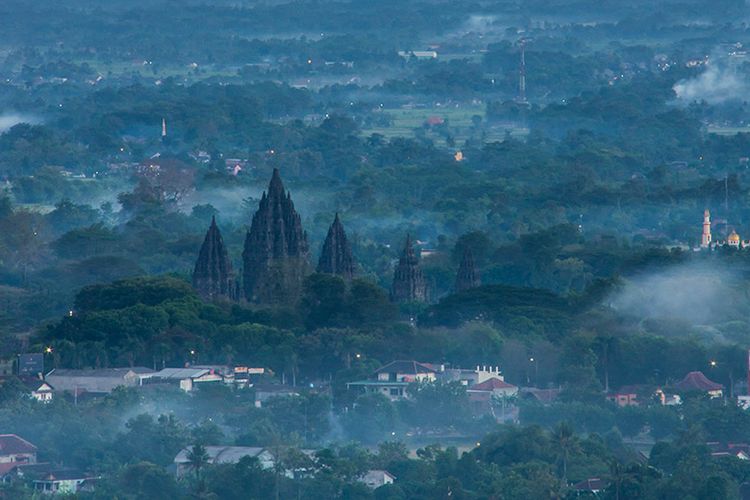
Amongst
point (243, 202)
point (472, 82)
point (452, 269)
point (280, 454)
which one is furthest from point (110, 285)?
point (472, 82)

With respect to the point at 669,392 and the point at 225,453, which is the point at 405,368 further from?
the point at 225,453

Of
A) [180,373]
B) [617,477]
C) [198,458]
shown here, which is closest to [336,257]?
[180,373]

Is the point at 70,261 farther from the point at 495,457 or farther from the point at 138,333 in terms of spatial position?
the point at 495,457

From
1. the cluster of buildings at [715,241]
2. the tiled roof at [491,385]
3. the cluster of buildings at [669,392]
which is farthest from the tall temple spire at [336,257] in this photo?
the cluster of buildings at [715,241]

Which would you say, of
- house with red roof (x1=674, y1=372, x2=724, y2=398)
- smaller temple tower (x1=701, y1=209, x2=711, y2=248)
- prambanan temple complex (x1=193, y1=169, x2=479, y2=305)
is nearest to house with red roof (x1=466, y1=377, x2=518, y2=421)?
house with red roof (x1=674, y1=372, x2=724, y2=398)

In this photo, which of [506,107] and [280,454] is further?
[506,107]

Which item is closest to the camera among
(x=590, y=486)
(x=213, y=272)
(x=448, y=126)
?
(x=590, y=486)
